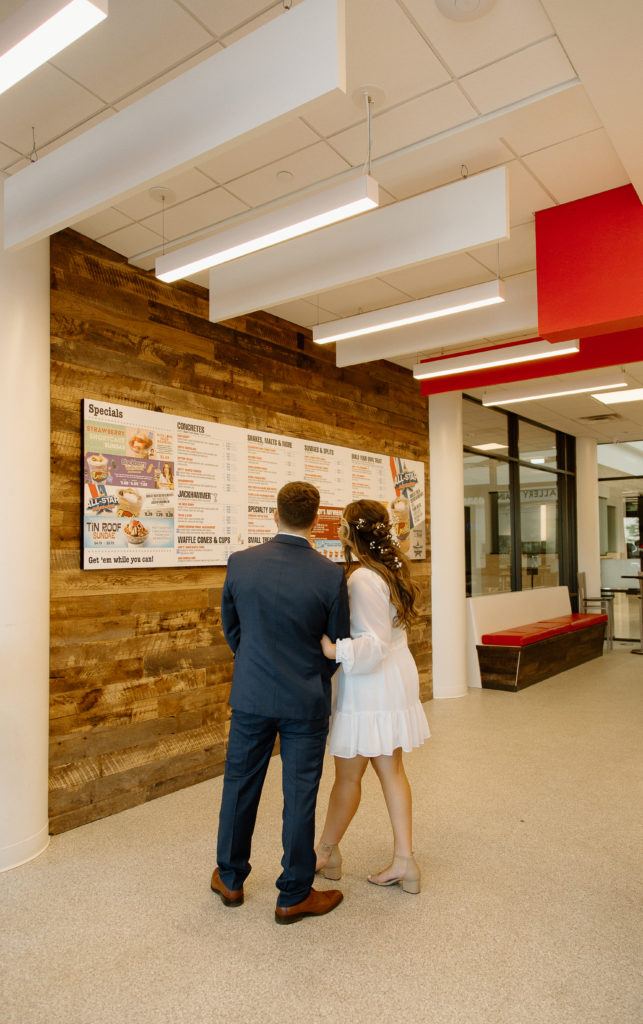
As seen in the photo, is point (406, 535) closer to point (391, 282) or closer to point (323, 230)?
point (391, 282)

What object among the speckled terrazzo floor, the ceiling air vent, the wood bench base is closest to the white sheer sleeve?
the speckled terrazzo floor

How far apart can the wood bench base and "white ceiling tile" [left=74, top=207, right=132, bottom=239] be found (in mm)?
5441

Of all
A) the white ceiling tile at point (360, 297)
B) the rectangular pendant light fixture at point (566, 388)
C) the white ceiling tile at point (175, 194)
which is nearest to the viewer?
the white ceiling tile at point (175, 194)

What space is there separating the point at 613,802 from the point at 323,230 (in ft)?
11.9

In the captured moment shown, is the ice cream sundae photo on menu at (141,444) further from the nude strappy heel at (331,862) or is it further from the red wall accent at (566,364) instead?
the red wall accent at (566,364)

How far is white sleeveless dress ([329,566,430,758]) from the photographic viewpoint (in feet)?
9.25

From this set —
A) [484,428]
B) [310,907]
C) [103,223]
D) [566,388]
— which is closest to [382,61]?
[103,223]

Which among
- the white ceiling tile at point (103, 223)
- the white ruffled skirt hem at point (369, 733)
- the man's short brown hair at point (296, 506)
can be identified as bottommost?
the white ruffled skirt hem at point (369, 733)

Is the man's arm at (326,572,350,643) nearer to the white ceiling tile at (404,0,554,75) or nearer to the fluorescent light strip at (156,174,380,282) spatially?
A: the fluorescent light strip at (156,174,380,282)

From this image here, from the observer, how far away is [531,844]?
3.45 metres

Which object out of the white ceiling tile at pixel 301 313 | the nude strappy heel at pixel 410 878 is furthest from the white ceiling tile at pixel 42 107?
the nude strappy heel at pixel 410 878

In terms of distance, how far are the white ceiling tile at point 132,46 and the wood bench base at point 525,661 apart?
240 inches

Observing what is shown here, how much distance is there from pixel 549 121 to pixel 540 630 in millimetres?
5955

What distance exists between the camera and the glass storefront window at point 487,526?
796cm
